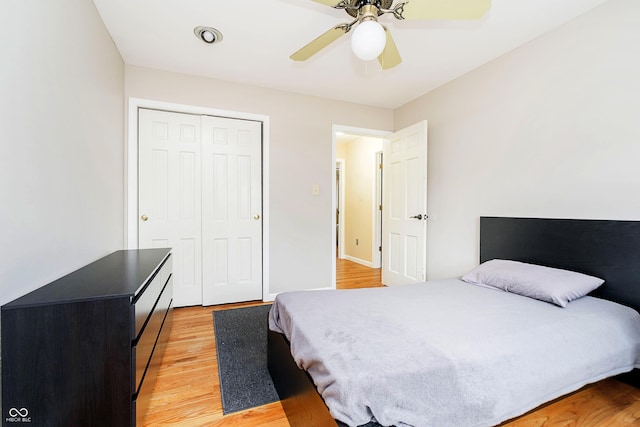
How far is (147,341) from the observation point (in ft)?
4.58

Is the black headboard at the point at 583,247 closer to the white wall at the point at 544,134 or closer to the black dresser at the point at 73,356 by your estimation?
the white wall at the point at 544,134

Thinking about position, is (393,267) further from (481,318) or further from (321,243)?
(481,318)

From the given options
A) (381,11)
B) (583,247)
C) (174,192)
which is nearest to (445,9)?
(381,11)

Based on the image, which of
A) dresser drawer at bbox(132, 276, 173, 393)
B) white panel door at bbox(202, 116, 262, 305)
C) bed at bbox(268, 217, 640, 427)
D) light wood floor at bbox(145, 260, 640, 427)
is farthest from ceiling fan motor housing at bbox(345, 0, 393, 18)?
light wood floor at bbox(145, 260, 640, 427)

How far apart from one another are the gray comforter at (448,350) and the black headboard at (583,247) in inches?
7.9

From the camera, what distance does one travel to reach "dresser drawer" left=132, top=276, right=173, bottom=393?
1.20 meters

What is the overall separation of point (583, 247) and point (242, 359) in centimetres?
247

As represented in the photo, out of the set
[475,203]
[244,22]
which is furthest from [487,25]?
[244,22]

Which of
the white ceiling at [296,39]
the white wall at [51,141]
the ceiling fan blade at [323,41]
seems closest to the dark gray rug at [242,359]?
the white wall at [51,141]

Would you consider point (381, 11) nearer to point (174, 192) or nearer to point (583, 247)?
point (583, 247)

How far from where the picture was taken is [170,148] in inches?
111

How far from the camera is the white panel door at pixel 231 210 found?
296 cm

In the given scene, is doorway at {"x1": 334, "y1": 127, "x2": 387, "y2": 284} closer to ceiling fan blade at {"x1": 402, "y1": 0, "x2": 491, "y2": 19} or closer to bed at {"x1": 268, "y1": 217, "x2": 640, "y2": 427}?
bed at {"x1": 268, "y1": 217, "x2": 640, "y2": 427}

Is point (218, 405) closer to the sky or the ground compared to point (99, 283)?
closer to the ground
